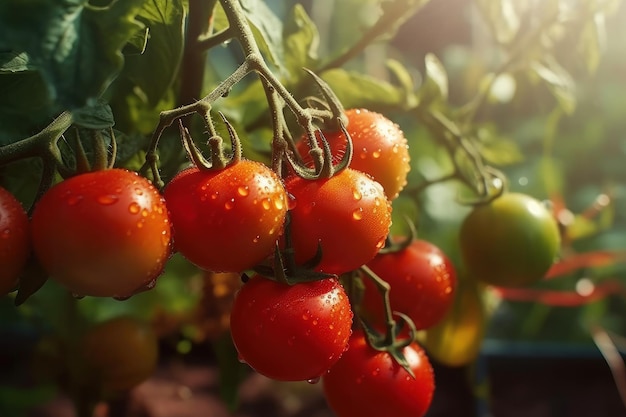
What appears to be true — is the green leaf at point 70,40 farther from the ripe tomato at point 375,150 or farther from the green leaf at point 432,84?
the green leaf at point 432,84

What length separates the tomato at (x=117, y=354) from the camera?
25.5 inches

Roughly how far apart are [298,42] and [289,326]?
0.24 meters

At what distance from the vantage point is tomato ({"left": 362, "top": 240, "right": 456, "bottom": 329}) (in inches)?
20.2

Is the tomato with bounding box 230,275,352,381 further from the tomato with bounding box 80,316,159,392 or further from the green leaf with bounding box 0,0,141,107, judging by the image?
the tomato with bounding box 80,316,159,392

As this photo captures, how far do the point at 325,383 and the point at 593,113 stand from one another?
1111mm

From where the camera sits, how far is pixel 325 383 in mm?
484

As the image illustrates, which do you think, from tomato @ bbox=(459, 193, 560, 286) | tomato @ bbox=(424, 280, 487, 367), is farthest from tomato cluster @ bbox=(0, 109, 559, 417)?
tomato @ bbox=(424, 280, 487, 367)

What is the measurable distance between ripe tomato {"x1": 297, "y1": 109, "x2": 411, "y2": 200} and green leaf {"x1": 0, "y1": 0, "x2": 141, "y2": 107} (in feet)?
0.47

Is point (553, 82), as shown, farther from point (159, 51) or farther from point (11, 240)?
point (11, 240)

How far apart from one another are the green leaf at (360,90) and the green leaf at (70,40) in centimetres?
28

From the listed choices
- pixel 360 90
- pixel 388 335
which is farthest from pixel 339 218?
pixel 360 90

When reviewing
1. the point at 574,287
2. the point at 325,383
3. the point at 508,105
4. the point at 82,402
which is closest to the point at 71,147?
the point at 325,383

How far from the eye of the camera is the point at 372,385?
0.46 m

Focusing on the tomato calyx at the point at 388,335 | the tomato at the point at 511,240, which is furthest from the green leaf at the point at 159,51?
the tomato at the point at 511,240
